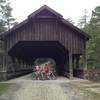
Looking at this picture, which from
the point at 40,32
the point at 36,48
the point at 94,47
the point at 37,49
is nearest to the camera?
the point at 40,32

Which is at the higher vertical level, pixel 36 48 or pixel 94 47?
pixel 94 47

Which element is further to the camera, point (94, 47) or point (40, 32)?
point (94, 47)

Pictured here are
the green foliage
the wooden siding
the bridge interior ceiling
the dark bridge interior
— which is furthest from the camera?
the green foliage

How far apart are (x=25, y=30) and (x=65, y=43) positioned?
3.27 m

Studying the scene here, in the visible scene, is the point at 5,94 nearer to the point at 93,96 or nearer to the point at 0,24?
the point at 93,96

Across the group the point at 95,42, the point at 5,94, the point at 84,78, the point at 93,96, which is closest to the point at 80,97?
the point at 93,96

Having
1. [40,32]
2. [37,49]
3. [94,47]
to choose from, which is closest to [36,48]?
[37,49]

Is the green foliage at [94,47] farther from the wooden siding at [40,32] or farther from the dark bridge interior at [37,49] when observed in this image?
the wooden siding at [40,32]

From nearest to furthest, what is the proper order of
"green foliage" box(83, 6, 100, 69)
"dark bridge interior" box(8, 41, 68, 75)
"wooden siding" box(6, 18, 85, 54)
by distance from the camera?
"wooden siding" box(6, 18, 85, 54) < "dark bridge interior" box(8, 41, 68, 75) < "green foliage" box(83, 6, 100, 69)

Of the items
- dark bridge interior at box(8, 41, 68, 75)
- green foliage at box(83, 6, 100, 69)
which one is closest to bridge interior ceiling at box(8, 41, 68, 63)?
dark bridge interior at box(8, 41, 68, 75)

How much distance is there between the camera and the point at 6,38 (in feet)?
93.8

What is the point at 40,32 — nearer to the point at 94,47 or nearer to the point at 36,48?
the point at 36,48

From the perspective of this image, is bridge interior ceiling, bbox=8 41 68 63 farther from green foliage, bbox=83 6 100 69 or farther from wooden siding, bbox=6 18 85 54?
green foliage, bbox=83 6 100 69

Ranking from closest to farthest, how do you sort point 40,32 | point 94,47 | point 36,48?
1. point 40,32
2. point 36,48
3. point 94,47
